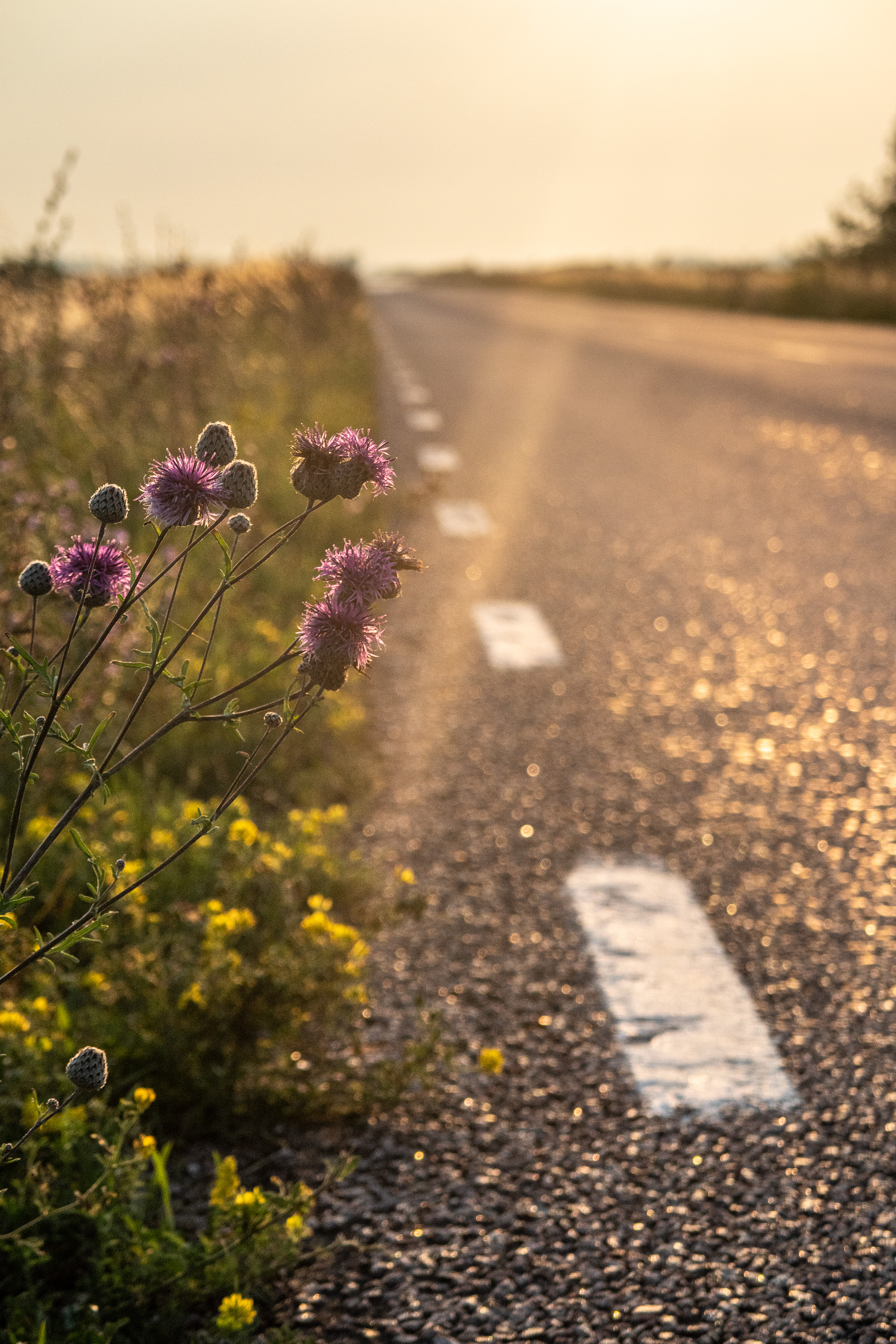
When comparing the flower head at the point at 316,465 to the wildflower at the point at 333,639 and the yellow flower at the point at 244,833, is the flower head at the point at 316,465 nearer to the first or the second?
the wildflower at the point at 333,639

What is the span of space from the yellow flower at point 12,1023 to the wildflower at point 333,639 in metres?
0.93

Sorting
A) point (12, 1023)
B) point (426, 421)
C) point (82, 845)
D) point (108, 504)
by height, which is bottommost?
point (12, 1023)

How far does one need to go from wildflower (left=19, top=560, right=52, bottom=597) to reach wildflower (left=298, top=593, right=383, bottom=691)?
0.75 feet

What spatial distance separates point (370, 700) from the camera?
12.1ft

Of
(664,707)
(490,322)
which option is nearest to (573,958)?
(664,707)

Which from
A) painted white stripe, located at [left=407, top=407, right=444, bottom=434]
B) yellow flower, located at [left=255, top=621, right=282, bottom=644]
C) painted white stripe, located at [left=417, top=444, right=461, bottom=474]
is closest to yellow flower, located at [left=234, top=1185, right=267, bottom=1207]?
yellow flower, located at [left=255, top=621, right=282, bottom=644]

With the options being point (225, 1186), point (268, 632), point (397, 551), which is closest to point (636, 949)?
point (225, 1186)

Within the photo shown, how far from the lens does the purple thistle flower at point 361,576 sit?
1.19 m

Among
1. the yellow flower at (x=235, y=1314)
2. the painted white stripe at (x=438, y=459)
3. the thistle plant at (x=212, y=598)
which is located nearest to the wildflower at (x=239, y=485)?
the thistle plant at (x=212, y=598)

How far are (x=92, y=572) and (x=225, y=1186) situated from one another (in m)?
0.87

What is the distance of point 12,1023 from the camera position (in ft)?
5.96

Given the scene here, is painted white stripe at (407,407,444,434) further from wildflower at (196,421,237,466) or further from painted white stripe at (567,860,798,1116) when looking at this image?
wildflower at (196,421,237,466)

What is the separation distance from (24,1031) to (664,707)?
2.10m

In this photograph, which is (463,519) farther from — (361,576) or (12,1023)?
(361,576)
